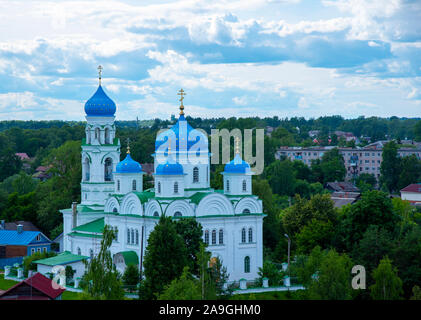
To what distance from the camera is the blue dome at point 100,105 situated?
40281mm

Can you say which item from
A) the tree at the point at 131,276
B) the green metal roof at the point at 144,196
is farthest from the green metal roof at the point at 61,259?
the tree at the point at 131,276

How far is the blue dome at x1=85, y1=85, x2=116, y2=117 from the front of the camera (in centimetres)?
4028

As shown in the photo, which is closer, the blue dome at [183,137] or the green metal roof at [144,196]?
the green metal roof at [144,196]

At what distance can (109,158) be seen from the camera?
40.4 m

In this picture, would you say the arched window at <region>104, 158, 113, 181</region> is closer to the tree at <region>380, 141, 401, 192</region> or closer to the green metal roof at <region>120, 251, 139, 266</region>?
the green metal roof at <region>120, 251, 139, 266</region>

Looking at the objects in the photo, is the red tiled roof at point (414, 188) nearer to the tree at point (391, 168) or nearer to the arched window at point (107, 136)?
the tree at point (391, 168)

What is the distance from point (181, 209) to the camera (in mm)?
33469

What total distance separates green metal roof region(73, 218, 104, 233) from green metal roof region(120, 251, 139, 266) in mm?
3921

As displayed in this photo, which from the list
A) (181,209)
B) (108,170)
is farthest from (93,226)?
(181,209)

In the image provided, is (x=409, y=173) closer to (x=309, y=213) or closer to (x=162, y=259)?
(x=309, y=213)

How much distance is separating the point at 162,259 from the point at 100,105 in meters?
13.7

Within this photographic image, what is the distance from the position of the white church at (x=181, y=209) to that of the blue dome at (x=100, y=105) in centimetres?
311

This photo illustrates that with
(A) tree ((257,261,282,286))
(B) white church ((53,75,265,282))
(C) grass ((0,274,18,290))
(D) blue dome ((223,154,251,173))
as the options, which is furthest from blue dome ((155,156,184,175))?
(C) grass ((0,274,18,290))
